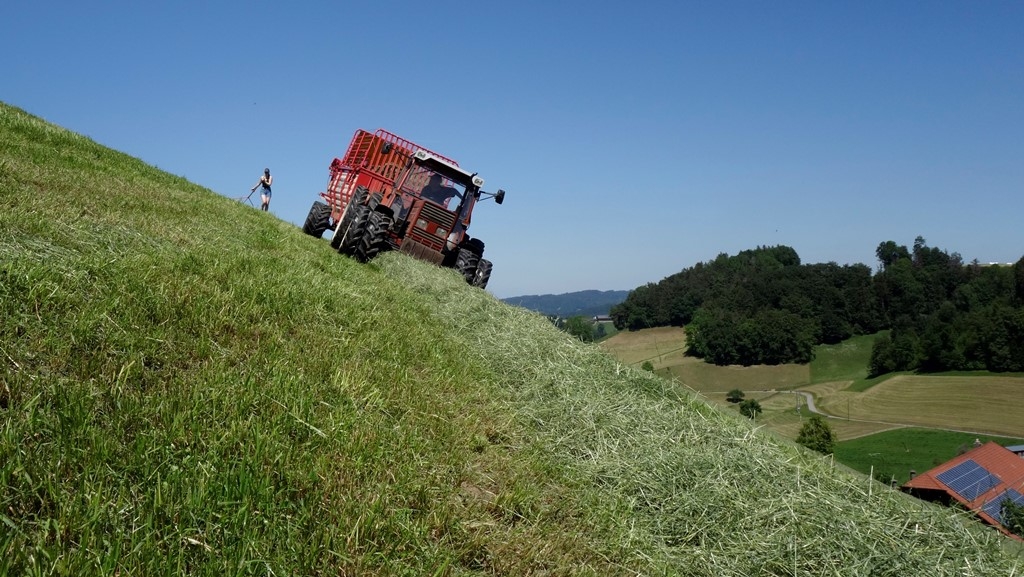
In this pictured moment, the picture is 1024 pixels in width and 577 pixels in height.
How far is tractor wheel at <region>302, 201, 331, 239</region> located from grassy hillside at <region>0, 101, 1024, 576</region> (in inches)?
323

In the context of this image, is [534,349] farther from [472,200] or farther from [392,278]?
[472,200]

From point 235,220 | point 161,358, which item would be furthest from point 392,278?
point 161,358

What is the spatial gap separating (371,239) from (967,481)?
8.78 m

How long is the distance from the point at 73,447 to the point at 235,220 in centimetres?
698

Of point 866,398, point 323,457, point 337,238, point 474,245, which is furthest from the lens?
point 866,398

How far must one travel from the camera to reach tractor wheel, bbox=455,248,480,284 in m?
13.0

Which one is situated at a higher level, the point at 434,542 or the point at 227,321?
the point at 227,321

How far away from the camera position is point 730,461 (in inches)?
139

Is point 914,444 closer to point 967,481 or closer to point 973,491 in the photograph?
point 967,481

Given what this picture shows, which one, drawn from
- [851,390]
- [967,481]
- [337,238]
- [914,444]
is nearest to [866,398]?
[851,390]

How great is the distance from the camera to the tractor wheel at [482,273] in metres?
13.1

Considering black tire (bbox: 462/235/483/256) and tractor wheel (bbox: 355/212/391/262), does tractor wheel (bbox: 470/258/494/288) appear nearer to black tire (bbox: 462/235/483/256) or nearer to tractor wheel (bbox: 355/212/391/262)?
black tire (bbox: 462/235/483/256)

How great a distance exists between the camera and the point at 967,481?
437 cm

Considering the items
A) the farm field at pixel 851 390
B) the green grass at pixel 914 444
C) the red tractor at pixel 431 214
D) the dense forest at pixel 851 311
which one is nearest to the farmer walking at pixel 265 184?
the red tractor at pixel 431 214
